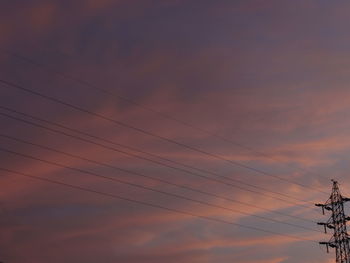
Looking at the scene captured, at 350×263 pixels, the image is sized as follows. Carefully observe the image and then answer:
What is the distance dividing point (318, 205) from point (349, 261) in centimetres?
1129

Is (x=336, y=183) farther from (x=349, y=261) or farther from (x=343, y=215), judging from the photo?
(x=349, y=261)

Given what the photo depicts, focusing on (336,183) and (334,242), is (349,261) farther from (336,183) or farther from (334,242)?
(336,183)

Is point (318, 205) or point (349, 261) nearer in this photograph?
point (349, 261)

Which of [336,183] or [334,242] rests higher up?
[336,183]

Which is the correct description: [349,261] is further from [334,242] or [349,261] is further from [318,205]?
[318,205]

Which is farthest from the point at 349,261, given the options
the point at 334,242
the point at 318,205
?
the point at 318,205

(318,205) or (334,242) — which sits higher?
(318,205)

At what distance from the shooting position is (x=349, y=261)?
90.5 meters

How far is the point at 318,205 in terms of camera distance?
99.1m

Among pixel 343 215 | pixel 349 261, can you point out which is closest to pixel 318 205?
pixel 343 215

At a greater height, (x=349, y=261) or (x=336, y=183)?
(x=336, y=183)

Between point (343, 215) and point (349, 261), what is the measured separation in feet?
25.3

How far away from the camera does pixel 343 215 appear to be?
314 feet

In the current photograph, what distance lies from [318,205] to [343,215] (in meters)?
4.72
